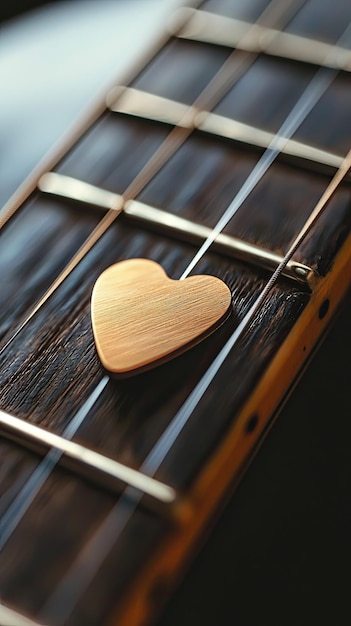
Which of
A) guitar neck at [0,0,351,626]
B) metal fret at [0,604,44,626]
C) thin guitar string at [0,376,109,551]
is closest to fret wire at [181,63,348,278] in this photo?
guitar neck at [0,0,351,626]

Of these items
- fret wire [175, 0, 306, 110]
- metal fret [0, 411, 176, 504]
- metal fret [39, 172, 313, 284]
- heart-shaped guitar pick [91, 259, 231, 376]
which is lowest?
Answer: metal fret [0, 411, 176, 504]

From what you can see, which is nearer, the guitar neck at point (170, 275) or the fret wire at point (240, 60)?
the guitar neck at point (170, 275)

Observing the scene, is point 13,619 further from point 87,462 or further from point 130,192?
point 130,192

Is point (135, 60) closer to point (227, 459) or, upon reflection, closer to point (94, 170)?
point (94, 170)

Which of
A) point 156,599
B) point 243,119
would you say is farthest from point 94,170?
point 156,599

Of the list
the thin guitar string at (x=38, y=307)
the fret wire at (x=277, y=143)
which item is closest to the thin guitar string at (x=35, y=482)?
the thin guitar string at (x=38, y=307)

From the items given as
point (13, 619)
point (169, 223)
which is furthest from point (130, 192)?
point (13, 619)

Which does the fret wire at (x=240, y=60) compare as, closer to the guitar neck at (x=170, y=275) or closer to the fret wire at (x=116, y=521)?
the guitar neck at (x=170, y=275)

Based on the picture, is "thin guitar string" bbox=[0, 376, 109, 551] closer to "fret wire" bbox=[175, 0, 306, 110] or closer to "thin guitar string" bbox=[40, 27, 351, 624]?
"thin guitar string" bbox=[40, 27, 351, 624]
